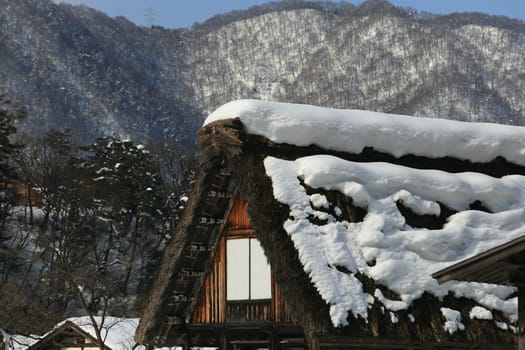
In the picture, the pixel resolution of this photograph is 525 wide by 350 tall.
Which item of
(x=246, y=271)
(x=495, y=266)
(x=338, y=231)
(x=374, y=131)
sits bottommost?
(x=495, y=266)

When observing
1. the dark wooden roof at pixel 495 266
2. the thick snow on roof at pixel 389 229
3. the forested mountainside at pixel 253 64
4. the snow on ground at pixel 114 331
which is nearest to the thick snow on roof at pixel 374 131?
the thick snow on roof at pixel 389 229

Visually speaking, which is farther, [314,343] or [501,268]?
[314,343]

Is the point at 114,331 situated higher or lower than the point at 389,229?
higher

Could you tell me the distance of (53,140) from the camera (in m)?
44.7

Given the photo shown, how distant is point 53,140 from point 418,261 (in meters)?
37.6

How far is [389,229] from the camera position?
1005cm

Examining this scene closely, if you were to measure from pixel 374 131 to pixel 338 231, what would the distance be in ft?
7.34

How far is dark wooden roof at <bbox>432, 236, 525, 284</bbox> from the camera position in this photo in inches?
231

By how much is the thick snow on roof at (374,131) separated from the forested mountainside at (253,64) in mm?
96225

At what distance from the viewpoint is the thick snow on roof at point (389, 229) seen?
922cm

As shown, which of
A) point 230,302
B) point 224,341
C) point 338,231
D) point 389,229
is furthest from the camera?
point 224,341

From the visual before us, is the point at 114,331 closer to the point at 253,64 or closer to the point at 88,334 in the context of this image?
the point at 88,334

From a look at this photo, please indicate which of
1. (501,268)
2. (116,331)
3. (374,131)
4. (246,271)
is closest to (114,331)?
(116,331)

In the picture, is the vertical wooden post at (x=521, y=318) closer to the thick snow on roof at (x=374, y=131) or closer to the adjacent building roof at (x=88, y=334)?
the thick snow on roof at (x=374, y=131)
